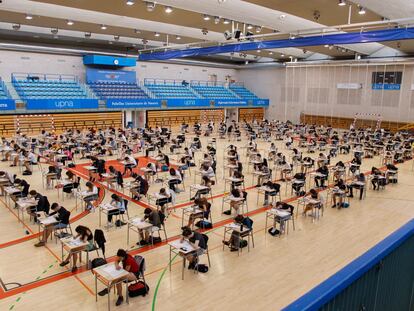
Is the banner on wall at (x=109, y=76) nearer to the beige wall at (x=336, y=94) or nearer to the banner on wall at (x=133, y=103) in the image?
the banner on wall at (x=133, y=103)

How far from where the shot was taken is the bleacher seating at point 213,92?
46612 mm

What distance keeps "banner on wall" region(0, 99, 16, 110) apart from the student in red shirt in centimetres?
2639

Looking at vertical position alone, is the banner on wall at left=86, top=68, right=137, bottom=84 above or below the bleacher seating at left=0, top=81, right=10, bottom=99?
above

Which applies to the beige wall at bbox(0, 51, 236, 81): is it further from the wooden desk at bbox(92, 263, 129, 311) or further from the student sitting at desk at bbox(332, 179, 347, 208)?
the wooden desk at bbox(92, 263, 129, 311)

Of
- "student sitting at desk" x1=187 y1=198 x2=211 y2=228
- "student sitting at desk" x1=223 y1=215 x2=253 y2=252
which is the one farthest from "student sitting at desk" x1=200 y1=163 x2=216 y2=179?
"student sitting at desk" x1=223 y1=215 x2=253 y2=252

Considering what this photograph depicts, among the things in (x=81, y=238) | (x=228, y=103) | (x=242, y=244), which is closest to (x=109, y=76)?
(x=228, y=103)

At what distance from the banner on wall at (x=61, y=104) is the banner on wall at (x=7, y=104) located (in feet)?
3.90

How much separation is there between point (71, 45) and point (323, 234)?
31.8 metres

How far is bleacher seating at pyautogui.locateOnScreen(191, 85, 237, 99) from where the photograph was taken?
153 ft

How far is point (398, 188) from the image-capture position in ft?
60.3

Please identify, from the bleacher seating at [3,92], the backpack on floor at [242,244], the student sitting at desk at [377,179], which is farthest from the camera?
the bleacher seating at [3,92]

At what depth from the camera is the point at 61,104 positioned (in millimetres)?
32875

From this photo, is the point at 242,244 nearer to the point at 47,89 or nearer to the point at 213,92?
the point at 47,89

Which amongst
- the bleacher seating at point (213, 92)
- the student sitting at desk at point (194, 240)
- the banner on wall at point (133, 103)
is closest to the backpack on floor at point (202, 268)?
the student sitting at desk at point (194, 240)
